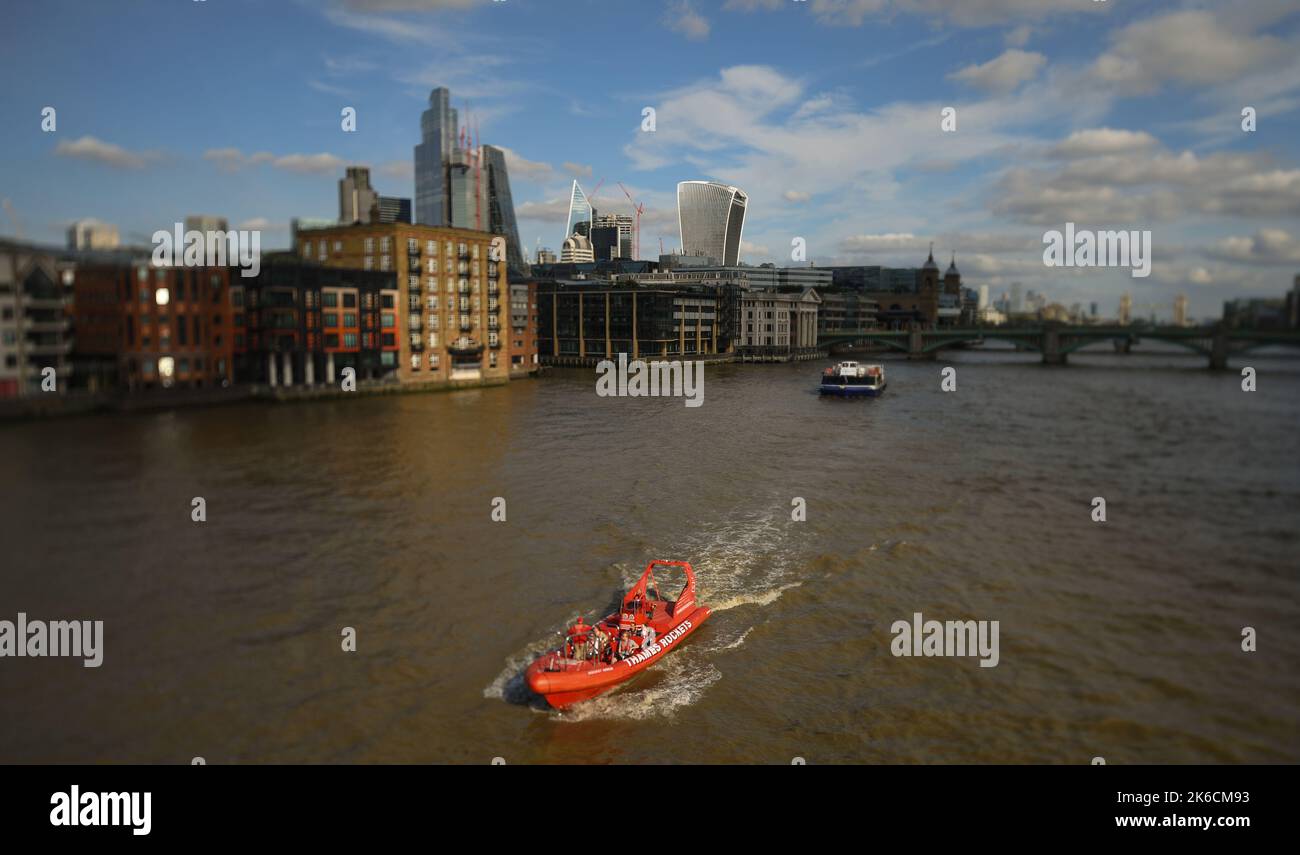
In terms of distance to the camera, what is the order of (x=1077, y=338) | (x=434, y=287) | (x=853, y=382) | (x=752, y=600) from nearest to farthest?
(x=752, y=600), (x=853, y=382), (x=434, y=287), (x=1077, y=338)

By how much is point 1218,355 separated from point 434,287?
92894mm

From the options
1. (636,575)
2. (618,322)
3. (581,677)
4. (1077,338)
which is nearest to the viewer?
(581,677)

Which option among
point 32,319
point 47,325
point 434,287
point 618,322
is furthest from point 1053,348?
point 32,319

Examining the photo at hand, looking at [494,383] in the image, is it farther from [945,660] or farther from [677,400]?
[945,660]

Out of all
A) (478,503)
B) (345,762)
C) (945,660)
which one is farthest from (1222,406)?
(345,762)

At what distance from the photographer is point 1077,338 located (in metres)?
121

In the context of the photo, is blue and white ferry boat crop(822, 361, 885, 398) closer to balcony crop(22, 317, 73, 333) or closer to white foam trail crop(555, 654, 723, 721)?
white foam trail crop(555, 654, 723, 721)

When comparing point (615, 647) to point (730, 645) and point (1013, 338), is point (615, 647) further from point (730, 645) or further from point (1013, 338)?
point (1013, 338)

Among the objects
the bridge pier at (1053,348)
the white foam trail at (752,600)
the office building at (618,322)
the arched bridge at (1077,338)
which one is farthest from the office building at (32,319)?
the bridge pier at (1053,348)

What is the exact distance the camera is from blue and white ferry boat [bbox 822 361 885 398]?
282ft

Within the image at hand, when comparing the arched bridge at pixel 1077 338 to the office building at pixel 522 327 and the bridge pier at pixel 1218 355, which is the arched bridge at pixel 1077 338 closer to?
the bridge pier at pixel 1218 355

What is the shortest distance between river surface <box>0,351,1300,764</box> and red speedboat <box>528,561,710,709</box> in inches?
21.9

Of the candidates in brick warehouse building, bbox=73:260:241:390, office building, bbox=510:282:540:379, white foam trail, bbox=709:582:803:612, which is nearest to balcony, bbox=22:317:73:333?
brick warehouse building, bbox=73:260:241:390
